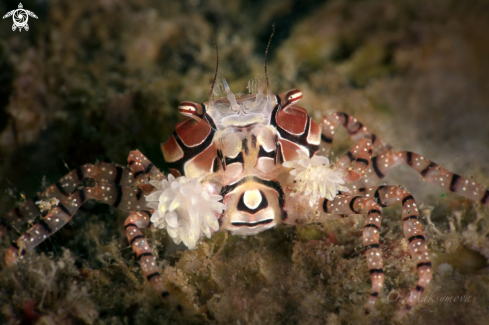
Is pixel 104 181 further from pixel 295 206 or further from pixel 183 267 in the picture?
pixel 295 206

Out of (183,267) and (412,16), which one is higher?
(412,16)

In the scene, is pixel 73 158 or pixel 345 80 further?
pixel 345 80

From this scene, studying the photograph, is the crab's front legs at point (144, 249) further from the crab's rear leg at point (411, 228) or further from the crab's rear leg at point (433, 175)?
the crab's rear leg at point (433, 175)

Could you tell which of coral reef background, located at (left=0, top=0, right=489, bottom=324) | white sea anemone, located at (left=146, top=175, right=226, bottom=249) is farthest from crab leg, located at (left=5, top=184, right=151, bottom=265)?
white sea anemone, located at (left=146, top=175, right=226, bottom=249)

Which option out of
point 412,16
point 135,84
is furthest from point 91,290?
point 412,16

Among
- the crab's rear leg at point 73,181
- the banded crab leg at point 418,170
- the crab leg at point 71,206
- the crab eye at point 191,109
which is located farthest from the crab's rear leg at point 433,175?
the crab's rear leg at point 73,181
